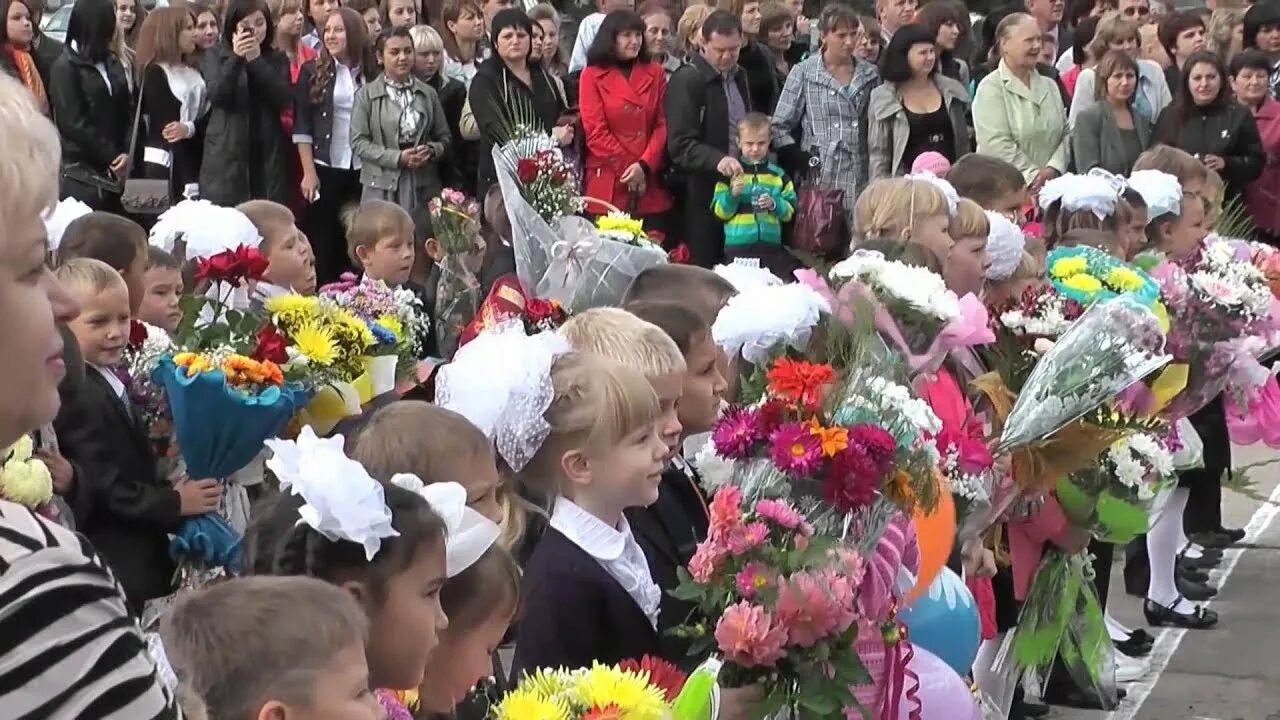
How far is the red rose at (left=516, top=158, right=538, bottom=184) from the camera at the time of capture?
252 inches

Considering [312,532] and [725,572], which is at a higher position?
[312,532]

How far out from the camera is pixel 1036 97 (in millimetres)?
11305

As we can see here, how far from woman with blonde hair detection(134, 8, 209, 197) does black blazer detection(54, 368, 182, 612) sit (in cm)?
576

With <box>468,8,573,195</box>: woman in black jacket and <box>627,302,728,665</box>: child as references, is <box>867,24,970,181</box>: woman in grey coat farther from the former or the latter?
<box>627,302,728,665</box>: child

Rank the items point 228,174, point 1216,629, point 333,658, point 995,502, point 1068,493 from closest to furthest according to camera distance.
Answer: point 333,658 < point 995,502 < point 1068,493 < point 1216,629 < point 228,174

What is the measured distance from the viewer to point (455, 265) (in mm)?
8156

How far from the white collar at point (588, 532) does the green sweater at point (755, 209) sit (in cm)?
700

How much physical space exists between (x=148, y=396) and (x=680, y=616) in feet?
6.12

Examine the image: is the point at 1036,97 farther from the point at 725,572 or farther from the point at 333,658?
the point at 333,658

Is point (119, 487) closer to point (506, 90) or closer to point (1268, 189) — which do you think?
point (506, 90)

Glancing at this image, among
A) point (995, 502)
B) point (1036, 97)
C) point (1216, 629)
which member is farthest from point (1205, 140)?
point (995, 502)

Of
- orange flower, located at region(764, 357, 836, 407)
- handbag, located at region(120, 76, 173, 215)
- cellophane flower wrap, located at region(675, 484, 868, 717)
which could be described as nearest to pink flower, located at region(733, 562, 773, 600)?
cellophane flower wrap, located at region(675, 484, 868, 717)

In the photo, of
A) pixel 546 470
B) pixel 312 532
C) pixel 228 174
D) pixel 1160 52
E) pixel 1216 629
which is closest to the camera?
pixel 312 532

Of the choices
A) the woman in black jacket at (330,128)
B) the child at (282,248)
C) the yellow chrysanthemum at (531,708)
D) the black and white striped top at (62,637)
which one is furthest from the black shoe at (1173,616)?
the black and white striped top at (62,637)
